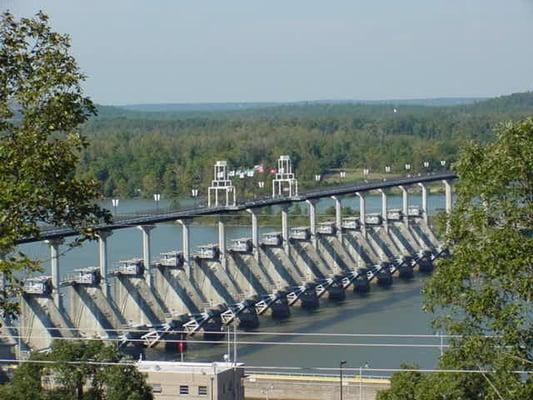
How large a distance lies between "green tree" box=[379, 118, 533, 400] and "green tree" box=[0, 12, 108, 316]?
2.97 feet

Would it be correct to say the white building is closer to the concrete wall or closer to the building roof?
the building roof

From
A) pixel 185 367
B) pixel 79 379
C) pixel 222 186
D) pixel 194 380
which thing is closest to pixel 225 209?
pixel 222 186

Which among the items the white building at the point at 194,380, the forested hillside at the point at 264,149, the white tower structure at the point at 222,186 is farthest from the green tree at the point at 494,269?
the forested hillside at the point at 264,149

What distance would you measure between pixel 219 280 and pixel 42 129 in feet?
38.2

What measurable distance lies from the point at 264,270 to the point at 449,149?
20690mm

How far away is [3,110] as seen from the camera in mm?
2748

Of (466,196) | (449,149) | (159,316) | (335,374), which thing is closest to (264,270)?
(159,316)

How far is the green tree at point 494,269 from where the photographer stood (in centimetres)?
316

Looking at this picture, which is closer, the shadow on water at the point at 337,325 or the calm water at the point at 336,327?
the calm water at the point at 336,327

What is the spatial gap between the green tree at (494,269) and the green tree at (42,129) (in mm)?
906

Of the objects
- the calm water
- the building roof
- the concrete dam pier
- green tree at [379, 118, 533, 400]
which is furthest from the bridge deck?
green tree at [379, 118, 533, 400]

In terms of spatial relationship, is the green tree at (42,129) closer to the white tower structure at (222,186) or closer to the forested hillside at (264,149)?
the white tower structure at (222,186)

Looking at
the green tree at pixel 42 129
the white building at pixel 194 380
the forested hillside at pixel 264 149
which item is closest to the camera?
the green tree at pixel 42 129

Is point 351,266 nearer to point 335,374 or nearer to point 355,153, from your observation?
point 335,374
